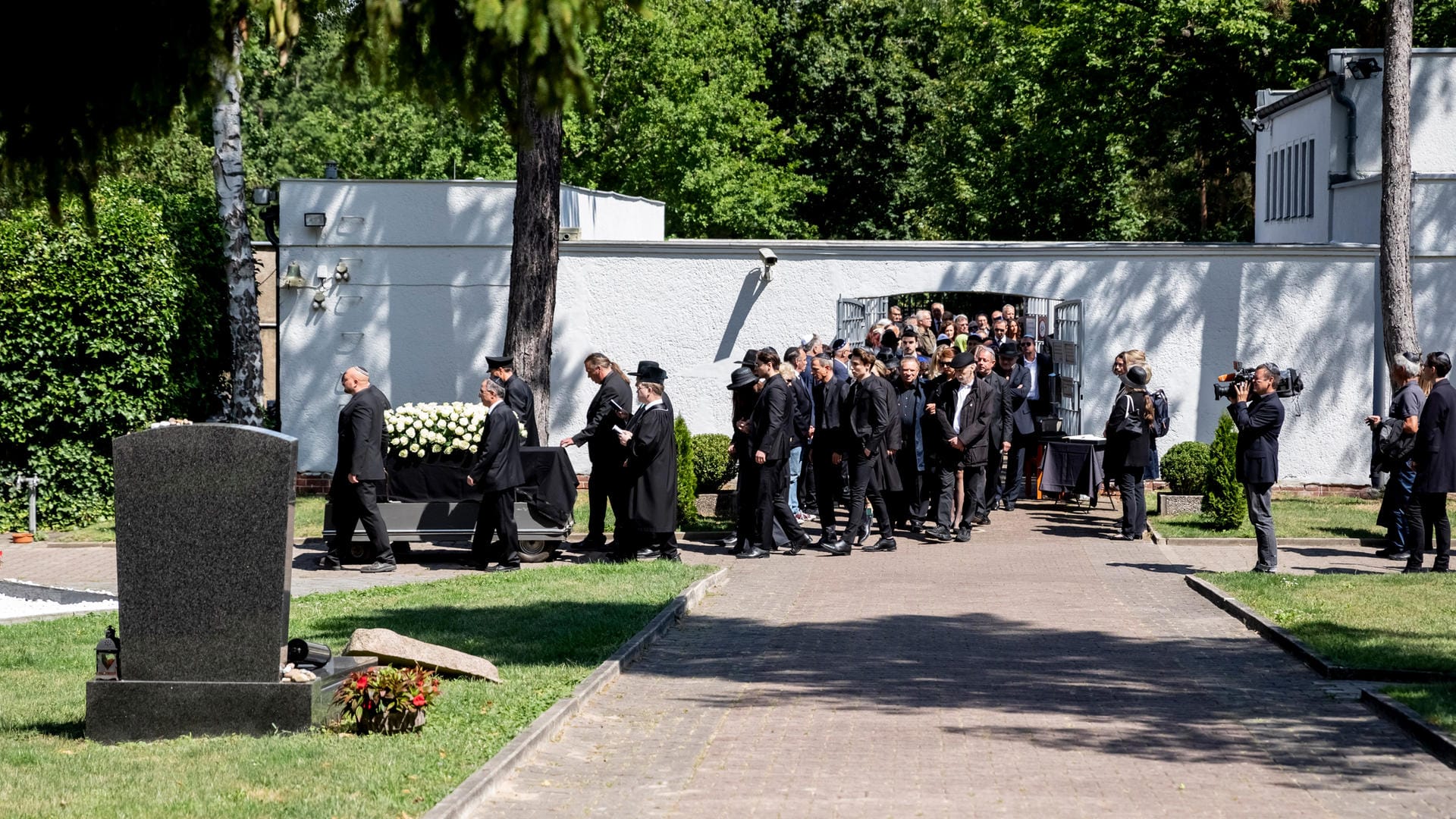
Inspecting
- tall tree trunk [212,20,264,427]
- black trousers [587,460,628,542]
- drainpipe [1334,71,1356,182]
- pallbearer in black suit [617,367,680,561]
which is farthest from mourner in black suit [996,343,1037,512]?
tall tree trunk [212,20,264,427]

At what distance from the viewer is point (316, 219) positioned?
2153 cm

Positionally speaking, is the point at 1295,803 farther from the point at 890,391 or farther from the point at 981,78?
the point at 981,78

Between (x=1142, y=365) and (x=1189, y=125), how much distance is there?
2146 centimetres

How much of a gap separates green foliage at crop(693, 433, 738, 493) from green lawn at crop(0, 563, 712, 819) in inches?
214

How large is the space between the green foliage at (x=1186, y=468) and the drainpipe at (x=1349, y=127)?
6494mm

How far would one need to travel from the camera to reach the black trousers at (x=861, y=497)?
634 inches

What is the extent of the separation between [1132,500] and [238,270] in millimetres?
11202

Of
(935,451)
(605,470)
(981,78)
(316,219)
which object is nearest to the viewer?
(605,470)

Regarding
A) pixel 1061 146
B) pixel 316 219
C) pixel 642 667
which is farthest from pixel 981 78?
pixel 642 667

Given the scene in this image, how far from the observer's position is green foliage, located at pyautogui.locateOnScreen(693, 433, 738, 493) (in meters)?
19.3

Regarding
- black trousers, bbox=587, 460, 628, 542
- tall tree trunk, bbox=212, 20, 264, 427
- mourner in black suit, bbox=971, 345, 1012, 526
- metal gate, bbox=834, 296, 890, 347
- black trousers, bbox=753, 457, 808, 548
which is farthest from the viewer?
metal gate, bbox=834, 296, 890, 347

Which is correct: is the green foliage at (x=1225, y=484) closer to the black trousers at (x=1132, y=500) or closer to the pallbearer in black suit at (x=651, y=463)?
the black trousers at (x=1132, y=500)

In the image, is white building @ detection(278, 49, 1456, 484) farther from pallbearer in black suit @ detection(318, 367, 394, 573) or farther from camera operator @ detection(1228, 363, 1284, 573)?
camera operator @ detection(1228, 363, 1284, 573)

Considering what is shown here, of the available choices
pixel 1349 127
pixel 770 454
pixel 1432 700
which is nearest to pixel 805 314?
pixel 770 454
